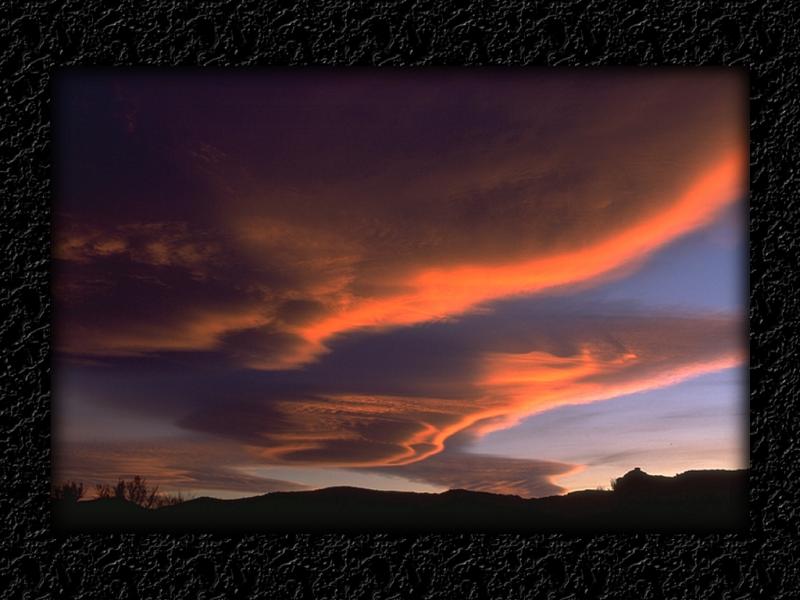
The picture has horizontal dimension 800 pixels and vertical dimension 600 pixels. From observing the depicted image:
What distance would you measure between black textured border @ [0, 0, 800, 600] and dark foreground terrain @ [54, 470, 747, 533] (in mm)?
52

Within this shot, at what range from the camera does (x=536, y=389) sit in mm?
2539

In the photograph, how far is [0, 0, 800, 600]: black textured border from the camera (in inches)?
101

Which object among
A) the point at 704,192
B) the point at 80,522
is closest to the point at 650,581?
the point at 704,192

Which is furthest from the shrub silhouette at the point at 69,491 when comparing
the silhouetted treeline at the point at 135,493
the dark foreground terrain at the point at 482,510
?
the dark foreground terrain at the point at 482,510

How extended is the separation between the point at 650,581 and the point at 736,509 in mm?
384

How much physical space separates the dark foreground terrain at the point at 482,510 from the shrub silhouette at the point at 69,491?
11 centimetres

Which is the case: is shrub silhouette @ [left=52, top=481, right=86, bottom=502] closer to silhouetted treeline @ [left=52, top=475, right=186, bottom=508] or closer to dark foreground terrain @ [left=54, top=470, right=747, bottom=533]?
silhouetted treeline @ [left=52, top=475, right=186, bottom=508]

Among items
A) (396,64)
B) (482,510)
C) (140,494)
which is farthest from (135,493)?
(396,64)

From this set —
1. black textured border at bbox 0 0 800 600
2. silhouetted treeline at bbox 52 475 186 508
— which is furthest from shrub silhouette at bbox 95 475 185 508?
black textured border at bbox 0 0 800 600

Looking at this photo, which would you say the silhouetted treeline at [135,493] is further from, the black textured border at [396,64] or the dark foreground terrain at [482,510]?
the black textured border at [396,64]

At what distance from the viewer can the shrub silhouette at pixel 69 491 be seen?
2.60 meters

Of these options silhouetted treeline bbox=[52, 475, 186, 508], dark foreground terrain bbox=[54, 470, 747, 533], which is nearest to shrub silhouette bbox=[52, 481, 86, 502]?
silhouetted treeline bbox=[52, 475, 186, 508]

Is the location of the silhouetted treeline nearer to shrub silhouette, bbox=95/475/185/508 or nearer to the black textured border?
shrub silhouette, bbox=95/475/185/508

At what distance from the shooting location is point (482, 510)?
255 cm
